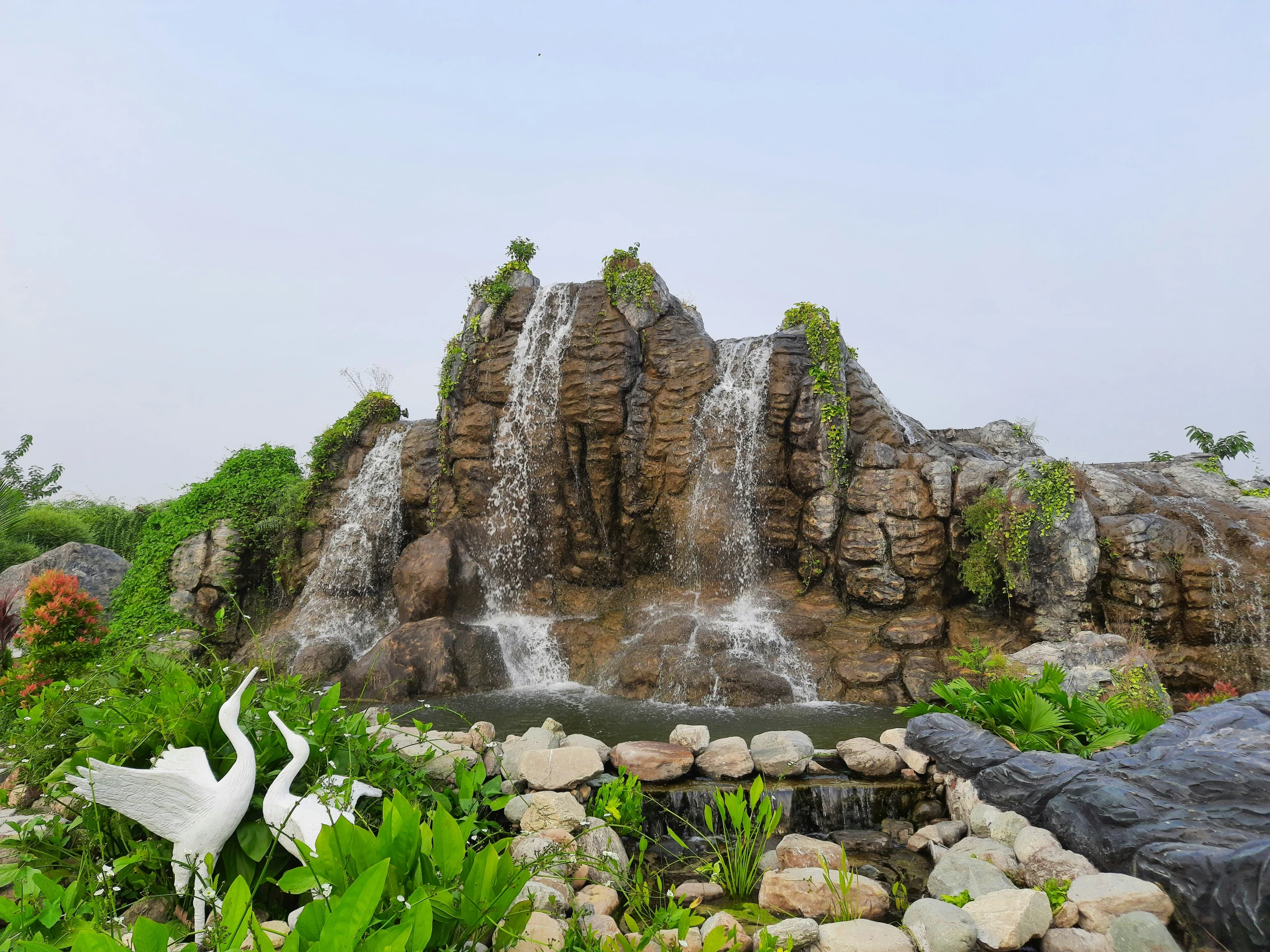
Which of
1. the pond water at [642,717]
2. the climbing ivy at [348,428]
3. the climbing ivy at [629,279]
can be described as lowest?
the pond water at [642,717]

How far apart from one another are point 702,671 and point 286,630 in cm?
796

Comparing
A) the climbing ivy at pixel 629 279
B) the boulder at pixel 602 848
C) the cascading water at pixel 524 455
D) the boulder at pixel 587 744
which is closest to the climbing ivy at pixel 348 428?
the cascading water at pixel 524 455

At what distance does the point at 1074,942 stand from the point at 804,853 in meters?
1.49

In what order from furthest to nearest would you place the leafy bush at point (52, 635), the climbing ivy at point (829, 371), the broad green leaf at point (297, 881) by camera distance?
1. the climbing ivy at point (829, 371)
2. the leafy bush at point (52, 635)
3. the broad green leaf at point (297, 881)

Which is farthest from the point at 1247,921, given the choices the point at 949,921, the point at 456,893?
the point at 456,893

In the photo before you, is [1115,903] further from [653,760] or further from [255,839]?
[255,839]

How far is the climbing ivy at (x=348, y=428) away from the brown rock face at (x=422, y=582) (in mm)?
4250

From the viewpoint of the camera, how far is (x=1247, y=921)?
3084 millimetres

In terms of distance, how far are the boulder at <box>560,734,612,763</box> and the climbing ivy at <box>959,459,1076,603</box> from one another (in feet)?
26.2

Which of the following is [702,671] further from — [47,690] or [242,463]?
[242,463]

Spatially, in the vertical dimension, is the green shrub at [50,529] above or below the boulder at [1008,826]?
above

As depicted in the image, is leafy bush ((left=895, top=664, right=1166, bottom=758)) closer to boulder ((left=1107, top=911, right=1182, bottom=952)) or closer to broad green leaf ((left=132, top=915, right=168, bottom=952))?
boulder ((left=1107, top=911, right=1182, bottom=952))

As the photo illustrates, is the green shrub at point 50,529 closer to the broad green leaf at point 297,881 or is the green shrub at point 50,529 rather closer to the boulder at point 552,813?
the boulder at point 552,813

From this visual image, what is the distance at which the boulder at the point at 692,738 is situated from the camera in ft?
18.6
